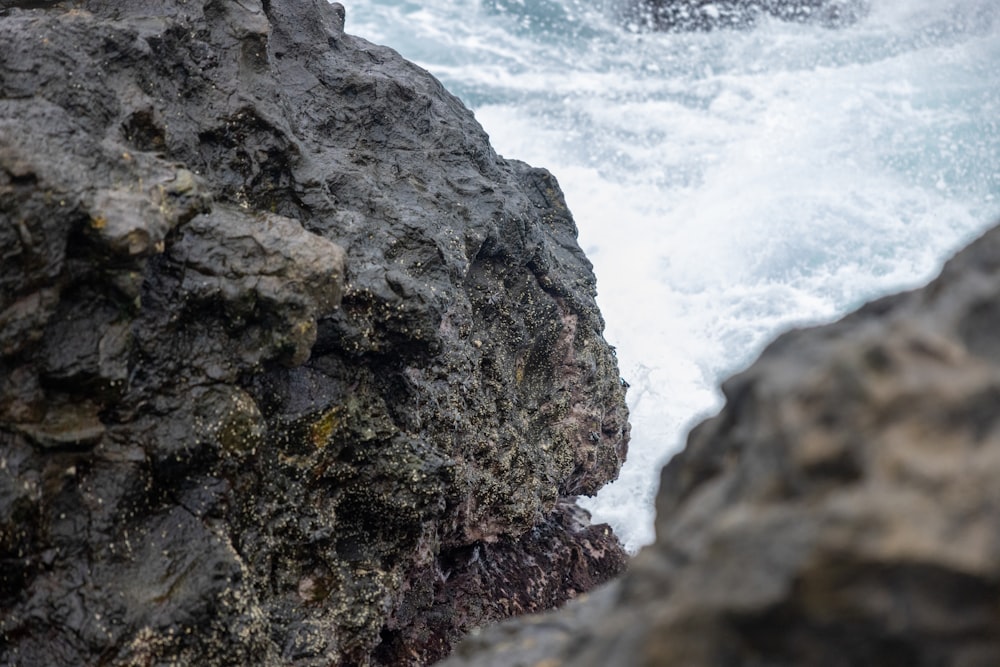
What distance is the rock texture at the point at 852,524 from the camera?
48.5 inches

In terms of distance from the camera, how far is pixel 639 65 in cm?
1277

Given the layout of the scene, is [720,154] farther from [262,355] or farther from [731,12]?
[262,355]

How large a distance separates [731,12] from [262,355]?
42.0 feet

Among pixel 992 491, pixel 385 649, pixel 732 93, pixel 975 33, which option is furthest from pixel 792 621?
pixel 975 33

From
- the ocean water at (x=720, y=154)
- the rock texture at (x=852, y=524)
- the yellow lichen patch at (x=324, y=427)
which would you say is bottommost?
the ocean water at (x=720, y=154)

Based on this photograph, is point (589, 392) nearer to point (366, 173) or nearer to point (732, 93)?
point (366, 173)

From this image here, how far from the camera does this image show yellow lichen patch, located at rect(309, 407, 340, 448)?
3.49m

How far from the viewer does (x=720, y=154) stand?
10.7 meters

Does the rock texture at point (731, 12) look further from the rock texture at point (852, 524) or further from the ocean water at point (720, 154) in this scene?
the rock texture at point (852, 524)

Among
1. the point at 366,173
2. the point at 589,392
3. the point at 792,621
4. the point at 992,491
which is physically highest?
the point at 992,491

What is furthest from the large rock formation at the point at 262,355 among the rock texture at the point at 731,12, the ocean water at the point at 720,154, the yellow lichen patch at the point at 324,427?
the rock texture at the point at 731,12

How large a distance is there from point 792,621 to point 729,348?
745cm

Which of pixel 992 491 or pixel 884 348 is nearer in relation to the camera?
pixel 992 491

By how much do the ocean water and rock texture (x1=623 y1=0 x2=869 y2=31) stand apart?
0.97 ft
